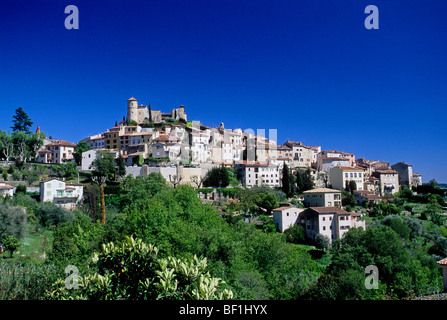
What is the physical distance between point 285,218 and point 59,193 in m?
26.4

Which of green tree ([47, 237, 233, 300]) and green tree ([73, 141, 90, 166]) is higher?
green tree ([73, 141, 90, 166])

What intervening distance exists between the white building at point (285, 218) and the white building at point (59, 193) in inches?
938

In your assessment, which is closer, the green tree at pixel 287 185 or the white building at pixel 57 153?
the green tree at pixel 287 185

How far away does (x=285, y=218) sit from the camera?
36.8 meters

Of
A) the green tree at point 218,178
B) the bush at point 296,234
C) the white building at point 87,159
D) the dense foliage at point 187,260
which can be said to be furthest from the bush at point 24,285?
the white building at point 87,159

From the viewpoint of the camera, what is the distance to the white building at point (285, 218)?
36438mm

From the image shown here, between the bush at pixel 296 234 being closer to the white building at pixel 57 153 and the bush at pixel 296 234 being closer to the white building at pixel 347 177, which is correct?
the white building at pixel 347 177

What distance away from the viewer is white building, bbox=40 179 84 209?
3569cm

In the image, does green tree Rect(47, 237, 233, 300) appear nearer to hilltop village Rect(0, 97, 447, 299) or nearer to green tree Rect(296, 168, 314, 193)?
hilltop village Rect(0, 97, 447, 299)

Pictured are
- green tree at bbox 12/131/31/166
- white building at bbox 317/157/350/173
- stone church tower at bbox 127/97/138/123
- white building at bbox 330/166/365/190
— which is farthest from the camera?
stone church tower at bbox 127/97/138/123

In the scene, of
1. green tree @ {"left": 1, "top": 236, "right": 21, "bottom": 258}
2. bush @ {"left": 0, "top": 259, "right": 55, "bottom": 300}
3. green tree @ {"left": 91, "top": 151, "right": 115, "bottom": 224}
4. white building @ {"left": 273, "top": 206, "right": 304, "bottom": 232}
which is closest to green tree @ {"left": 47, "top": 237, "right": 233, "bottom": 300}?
bush @ {"left": 0, "top": 259, "right": 55, "bottom": 300}

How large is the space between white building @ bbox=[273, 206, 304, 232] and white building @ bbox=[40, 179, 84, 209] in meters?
23.8

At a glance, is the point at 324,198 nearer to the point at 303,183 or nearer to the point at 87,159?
the point at 303,183
